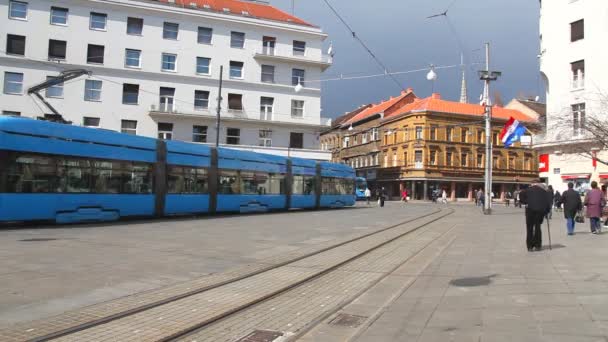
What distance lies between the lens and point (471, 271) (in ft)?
28.5

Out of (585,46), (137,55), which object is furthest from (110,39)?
(585,46)

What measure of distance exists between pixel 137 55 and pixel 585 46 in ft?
115

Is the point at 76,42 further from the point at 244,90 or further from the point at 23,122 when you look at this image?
the point at 23,122

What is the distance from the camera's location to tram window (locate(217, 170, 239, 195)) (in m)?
22.3

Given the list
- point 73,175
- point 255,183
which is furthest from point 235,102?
point 73,175

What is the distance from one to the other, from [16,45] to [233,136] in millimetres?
18784

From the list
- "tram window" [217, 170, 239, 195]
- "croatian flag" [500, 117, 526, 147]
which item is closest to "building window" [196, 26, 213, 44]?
"tram window" [217, 170, 239, 195]

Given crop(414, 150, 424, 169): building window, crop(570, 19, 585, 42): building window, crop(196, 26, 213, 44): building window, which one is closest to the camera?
crop(570, 19, 585, 42): building window

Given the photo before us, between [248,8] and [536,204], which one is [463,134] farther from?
[536,204]

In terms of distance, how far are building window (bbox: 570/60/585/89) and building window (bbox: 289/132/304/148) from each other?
23193mm

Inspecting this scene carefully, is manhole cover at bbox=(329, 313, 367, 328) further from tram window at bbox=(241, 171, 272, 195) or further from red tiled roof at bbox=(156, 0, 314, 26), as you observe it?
red tiled roof at bbox=(156, 0, 314, 26)

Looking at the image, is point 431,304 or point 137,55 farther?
point 137,55

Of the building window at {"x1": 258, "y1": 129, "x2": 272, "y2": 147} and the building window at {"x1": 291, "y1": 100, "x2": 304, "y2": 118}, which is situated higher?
the building window at {"x1": 291, "y1": 100, "x2": 304, "y2": 118}

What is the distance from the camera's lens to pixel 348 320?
5.74 meters
